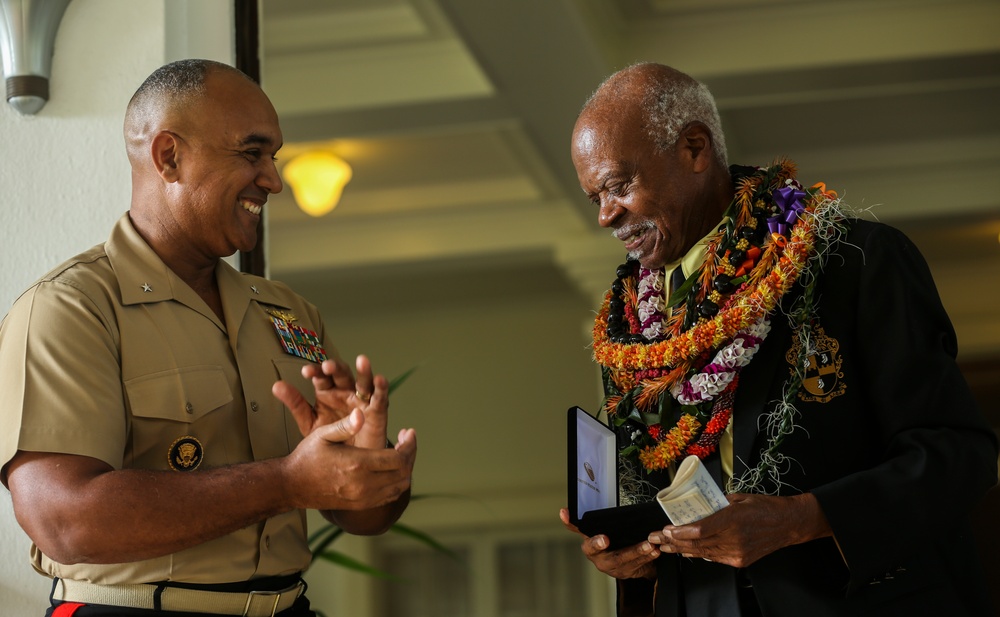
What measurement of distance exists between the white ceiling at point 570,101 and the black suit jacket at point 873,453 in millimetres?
2798

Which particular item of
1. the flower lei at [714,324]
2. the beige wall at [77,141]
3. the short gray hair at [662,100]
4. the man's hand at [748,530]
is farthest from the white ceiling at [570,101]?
the man's hand at [748,530]

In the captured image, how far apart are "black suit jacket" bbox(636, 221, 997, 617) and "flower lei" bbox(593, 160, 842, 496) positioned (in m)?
0.06

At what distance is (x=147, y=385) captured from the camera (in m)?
2.05

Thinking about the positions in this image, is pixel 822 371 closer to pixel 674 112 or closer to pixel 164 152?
pixel 674 112

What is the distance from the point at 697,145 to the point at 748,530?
880mm

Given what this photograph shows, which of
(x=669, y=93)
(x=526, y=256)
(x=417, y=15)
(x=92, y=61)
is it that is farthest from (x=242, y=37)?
(x=526, y=256)

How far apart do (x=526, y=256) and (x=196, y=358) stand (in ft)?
22.2

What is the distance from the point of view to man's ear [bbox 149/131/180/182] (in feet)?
7.45

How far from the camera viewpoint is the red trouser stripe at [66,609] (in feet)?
6.49

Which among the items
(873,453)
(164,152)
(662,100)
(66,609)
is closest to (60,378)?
(66,609)

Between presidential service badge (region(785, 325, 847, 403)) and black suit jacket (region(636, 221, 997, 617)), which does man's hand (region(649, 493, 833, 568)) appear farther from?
presidential service badge (region(785, 325, 847, 403))

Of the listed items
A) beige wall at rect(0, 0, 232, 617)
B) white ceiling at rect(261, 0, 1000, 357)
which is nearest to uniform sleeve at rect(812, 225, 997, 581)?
beige wall at rect(0, 0, 232, 617)

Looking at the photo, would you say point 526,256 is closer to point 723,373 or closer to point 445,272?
point 445,272

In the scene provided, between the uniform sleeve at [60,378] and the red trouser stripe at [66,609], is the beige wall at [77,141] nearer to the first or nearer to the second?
the uniform sleeve at [60,378]
